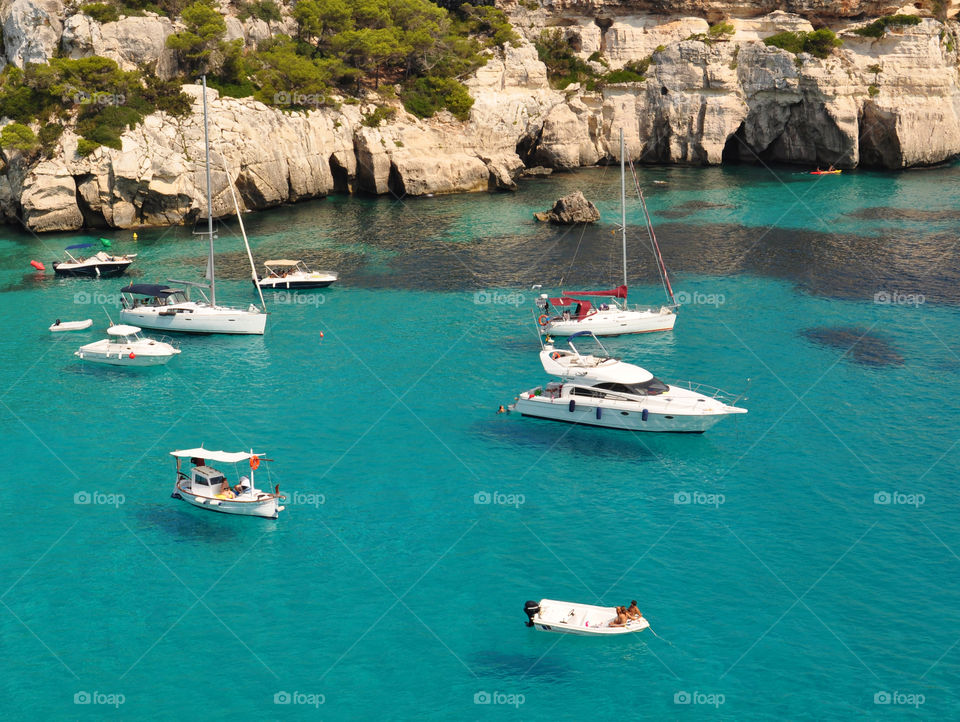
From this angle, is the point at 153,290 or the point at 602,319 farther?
the point at 153,290

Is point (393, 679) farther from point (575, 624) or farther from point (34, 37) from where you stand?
point (34, 37)

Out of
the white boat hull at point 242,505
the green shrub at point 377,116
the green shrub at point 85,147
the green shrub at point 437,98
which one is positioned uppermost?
the green shrub at point 437,98

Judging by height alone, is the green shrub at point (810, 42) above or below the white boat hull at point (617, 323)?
above

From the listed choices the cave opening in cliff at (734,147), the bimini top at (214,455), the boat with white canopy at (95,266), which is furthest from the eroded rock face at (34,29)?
the cave opening in cliff at (734,147)

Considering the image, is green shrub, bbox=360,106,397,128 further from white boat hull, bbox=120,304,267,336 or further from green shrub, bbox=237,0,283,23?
white boat hull, bbox=120,304,267,336

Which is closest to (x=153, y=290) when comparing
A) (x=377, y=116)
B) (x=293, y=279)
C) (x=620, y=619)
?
(x=293, y=279)

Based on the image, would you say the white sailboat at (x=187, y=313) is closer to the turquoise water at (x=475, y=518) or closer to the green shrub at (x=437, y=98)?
the turquoise water at (x=475, y=518)

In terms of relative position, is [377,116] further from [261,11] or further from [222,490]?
[222,490]
